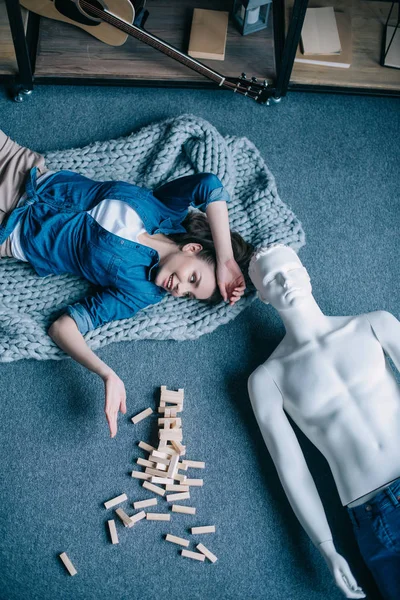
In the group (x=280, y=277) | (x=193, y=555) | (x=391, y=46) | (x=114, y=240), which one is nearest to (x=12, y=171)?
(x=114, y=240)

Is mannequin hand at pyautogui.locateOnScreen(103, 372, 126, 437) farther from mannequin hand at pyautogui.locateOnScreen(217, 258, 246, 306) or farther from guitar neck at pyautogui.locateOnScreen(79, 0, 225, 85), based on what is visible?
guitar neck at pyautogui.locateOnScreen(79, 0, 225, 85)

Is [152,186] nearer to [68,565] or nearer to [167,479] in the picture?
[167,479]

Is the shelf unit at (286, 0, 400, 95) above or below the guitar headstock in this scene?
above

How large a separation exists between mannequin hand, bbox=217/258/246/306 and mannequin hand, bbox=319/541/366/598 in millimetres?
655

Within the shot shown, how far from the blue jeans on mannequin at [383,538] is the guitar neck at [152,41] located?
127 cm

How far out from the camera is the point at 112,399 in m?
1.48

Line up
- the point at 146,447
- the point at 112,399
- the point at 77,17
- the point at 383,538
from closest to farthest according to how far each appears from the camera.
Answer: the point at 383,538, the point at 112,399, the point at 146,447, the point at 77,17

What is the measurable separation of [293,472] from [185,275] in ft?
1.80

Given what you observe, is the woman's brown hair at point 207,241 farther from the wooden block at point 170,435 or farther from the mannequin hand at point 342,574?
the mannequin hand at point 342,574

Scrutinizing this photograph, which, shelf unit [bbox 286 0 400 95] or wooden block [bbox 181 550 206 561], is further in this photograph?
shelf unit [bbox 286 0 400 95]

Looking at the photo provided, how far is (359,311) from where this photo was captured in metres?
1.78

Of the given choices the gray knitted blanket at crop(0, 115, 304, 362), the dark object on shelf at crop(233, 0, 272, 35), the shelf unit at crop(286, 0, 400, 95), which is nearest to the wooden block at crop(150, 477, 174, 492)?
the gray knitted blanket at crop(0, 115, 304, 362)

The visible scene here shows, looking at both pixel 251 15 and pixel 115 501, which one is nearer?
pixel 115 501

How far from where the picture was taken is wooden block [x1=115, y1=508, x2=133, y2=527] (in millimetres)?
1511
